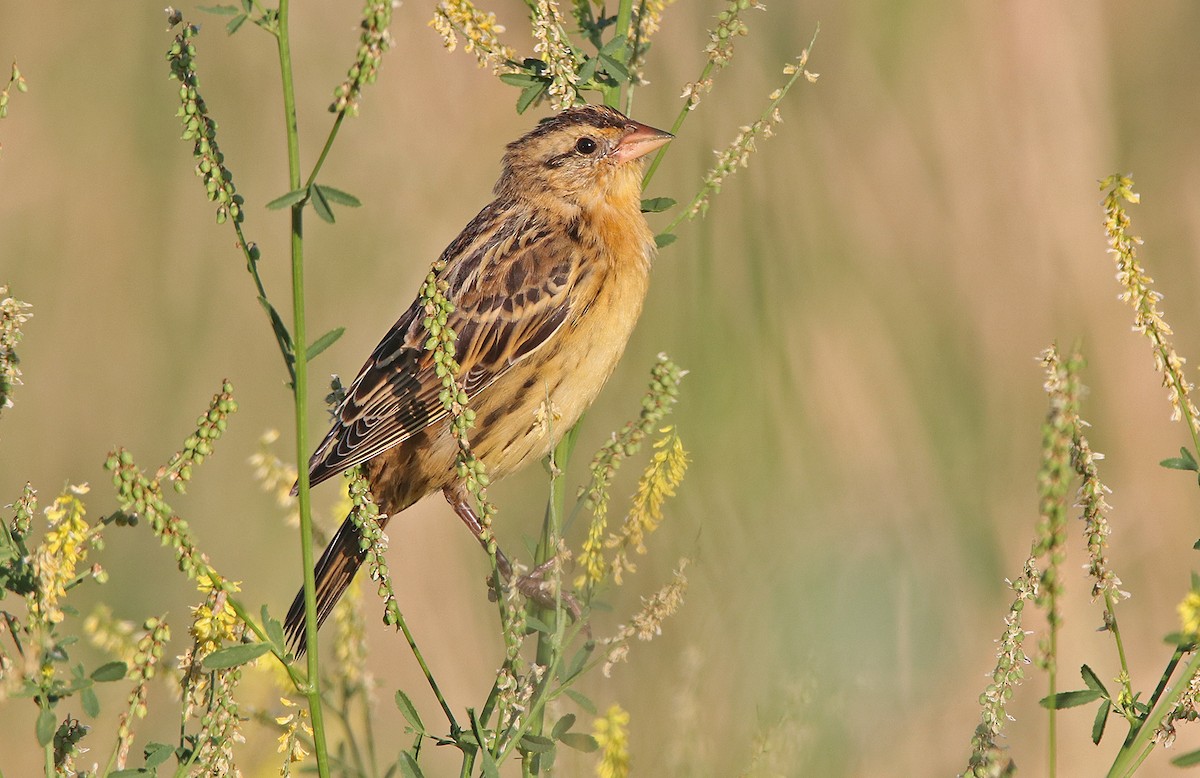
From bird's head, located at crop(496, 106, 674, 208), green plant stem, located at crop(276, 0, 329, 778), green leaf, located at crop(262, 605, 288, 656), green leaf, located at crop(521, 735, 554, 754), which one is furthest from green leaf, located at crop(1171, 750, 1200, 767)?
bird's head, located at crop(496, 106, 674, 208)

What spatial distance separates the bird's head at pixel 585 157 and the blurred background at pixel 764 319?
0.28 m

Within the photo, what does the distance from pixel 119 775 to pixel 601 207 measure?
9.27 ft

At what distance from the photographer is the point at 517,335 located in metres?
4.18

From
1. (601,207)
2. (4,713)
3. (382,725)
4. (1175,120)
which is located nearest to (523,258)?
(601,207)

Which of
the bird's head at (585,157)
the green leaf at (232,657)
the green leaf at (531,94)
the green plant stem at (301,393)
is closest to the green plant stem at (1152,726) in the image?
the green plant stem at (301,393)

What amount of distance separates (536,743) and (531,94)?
1.49 metres

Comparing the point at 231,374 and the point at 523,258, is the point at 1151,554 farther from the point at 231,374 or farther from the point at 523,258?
the point at 231,374

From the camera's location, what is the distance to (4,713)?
4.54 metres

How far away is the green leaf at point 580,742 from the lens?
100 inches

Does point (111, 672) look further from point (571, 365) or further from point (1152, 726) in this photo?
point (571, 365)

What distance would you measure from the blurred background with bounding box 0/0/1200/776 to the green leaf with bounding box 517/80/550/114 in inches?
42.1

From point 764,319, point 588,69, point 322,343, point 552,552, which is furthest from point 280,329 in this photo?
point 764,319

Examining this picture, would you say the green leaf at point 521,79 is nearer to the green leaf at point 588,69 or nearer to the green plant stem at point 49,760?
the green leaf at point 588,69

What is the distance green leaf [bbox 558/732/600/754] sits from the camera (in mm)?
2550
